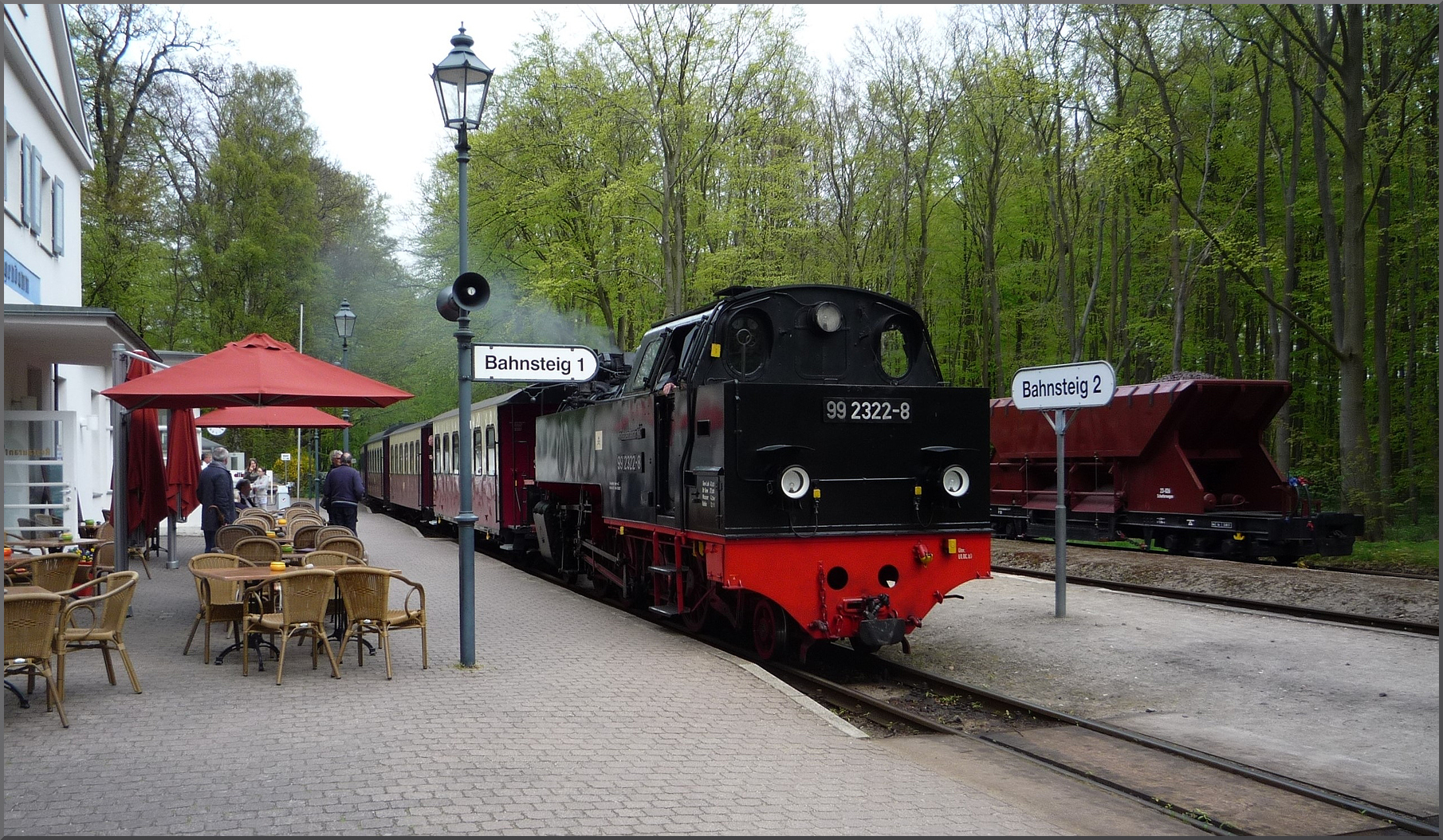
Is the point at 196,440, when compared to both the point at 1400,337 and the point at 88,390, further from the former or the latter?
the point at 1400,337

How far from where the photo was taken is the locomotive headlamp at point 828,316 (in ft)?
29.6

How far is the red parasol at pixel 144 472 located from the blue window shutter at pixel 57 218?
572 centimetres

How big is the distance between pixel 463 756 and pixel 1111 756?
394 centimetres

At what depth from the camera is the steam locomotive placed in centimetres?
815

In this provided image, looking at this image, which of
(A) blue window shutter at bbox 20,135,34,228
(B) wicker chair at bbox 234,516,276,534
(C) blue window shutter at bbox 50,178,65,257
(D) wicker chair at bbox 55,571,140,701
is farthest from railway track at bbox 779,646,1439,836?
(C) blue window shutter at bbox 50,178,65,257

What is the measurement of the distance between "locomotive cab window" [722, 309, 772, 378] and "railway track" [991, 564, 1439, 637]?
6730 mm

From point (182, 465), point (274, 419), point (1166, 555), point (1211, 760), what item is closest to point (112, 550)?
point (182, 465)

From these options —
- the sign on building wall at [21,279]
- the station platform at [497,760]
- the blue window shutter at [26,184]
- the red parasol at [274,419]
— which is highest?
the blue window shutter at [26,184]

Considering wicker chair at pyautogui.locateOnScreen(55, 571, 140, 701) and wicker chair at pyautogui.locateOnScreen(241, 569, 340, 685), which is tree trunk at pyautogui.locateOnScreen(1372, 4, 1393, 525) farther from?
wicker chair at pyautogui.locateOnScreen(55, 571, 140, 701)

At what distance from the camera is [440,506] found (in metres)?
22.8

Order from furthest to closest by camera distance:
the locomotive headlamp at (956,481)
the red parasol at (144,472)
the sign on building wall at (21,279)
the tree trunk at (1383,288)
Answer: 1. the tree trunk at (1383,288)
2. the sign on building wall at (21,279)
3. the red parasol at (144,472)
4. the locomotive headlamp at (956,481)

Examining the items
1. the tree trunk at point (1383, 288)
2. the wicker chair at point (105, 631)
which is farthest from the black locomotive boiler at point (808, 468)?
the tree trunk at point (1383, 288)

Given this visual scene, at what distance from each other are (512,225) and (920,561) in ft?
71.0

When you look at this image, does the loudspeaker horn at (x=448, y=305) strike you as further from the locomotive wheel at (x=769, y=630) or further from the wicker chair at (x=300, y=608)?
the locomotive wheel at (x=769, y=630)
